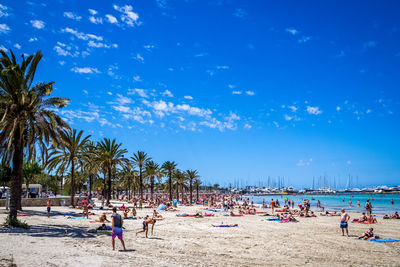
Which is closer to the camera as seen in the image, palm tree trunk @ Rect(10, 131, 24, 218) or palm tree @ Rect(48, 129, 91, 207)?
palm tree trunk @ Rect(10, 131, 24, 218)

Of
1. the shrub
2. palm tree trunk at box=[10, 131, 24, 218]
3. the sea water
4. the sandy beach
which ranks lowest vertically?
the sea water

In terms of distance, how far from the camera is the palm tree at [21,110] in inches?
586

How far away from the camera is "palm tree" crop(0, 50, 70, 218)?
14883 millimetres

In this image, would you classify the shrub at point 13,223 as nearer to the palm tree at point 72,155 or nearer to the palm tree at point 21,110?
the palm tree at point 21,110

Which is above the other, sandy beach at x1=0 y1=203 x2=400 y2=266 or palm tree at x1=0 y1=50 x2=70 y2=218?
palm tree at x1=0 y1=50 x2=70 y2=218

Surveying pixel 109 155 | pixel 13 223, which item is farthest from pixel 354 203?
pixel 13 223

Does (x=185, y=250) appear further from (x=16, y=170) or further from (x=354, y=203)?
(x=354, y=203)

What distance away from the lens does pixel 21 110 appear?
1528 centimetres

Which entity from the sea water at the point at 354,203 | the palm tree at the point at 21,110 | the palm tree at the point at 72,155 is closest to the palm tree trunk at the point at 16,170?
the palm tree at the point at 21,110

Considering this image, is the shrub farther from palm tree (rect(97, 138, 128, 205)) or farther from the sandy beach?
palm tree (rect(97, 138, 128, 205))

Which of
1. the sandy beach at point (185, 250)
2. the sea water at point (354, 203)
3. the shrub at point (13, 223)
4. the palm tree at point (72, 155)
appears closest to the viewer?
the sandy beach at point (185, 250)

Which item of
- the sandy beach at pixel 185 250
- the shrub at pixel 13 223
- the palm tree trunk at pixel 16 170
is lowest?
the sandy beach at pixel 185 250

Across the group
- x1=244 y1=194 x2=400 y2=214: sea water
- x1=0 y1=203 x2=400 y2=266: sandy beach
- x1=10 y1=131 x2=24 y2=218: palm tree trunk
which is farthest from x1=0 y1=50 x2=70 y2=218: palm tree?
x1=244 y1=194 x2=400 y2=214: sea water

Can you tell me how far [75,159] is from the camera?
32.5 m
